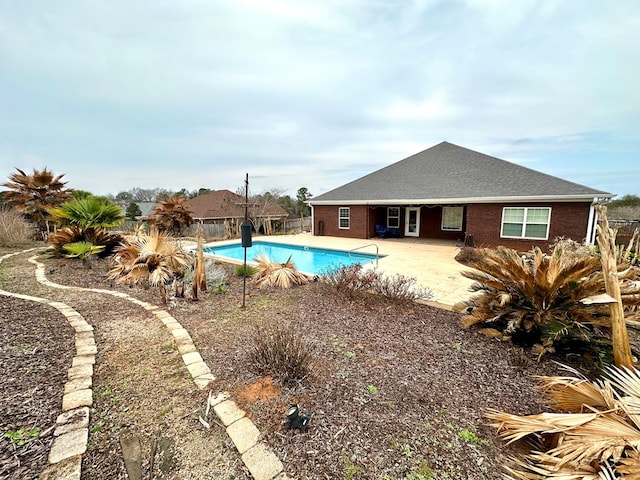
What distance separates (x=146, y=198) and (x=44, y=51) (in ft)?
139

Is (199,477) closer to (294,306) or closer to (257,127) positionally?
(294,306)

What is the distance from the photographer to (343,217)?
1622cm

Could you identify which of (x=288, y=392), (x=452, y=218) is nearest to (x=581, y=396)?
(x=288, y=392)

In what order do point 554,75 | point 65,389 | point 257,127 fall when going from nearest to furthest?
point 65,389 < point 554,75 < point 257,127

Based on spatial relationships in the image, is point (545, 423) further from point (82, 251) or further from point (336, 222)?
point (336, 222)

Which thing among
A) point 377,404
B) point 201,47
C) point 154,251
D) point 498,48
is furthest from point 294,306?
point 498,48

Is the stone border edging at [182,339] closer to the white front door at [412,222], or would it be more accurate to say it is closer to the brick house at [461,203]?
the brick house at [461,203]

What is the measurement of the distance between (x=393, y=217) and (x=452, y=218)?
323cm

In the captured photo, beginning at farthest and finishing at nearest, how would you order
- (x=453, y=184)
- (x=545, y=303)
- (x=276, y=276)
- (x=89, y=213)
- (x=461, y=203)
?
(x=453, y=184) → (x=461, y=203) → (x=89, y=213) → (x=276, y=276) → (x=545, y=303)

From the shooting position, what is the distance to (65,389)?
2273 millimetres

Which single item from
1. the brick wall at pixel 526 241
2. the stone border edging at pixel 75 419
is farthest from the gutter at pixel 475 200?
the stone border edging at pixel 75 419

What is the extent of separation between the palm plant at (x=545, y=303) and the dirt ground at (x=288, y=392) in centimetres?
31

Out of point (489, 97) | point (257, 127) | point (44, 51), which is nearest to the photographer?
point (44, 51)

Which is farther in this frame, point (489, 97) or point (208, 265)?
point (489, 97)
